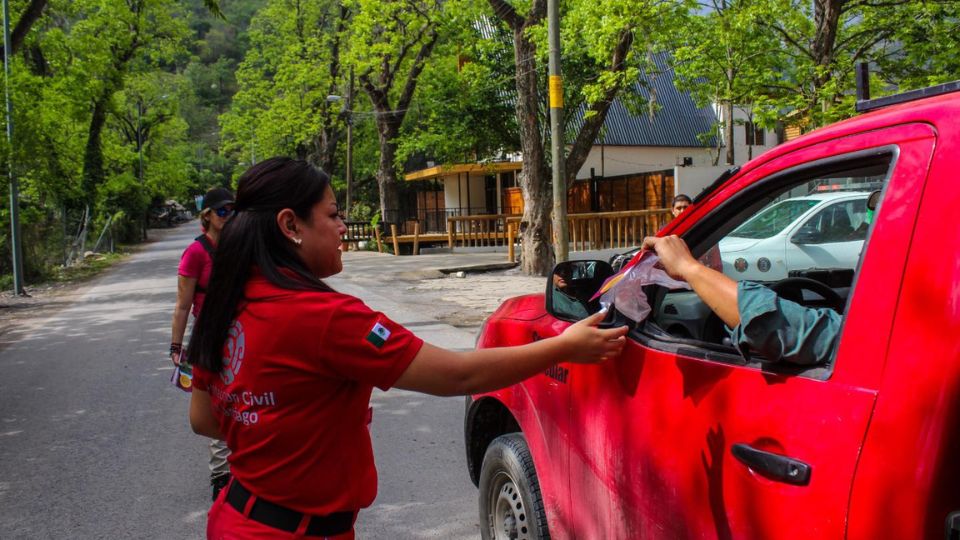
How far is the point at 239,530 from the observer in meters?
1.96

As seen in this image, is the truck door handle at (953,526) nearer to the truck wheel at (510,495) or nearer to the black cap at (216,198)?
the truck wheel at (510,495)

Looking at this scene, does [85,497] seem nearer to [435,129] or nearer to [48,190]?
[48,190]

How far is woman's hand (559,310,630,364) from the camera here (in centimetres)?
213

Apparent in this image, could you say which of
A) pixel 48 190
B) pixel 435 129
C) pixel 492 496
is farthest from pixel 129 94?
pixel 492 496

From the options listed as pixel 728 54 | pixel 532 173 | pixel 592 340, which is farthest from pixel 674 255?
pixel 532 173

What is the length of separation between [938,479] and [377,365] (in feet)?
3.90

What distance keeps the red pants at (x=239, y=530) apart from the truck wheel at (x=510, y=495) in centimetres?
107

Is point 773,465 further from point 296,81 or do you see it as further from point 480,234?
point 296,81

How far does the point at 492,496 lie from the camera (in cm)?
337

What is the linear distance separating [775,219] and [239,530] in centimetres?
265

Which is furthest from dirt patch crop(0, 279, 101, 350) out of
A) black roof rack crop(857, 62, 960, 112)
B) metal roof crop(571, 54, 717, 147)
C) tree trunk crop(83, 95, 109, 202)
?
metal roof crop(571, 54, 717, 147)

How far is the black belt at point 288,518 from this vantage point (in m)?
1.94

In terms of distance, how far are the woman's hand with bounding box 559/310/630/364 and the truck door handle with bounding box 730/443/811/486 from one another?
1.45 ft

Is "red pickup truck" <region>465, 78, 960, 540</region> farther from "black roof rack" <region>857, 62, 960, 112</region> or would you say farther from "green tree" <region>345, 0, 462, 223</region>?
"green tree" <region>345, 0, 462, 223</region>
